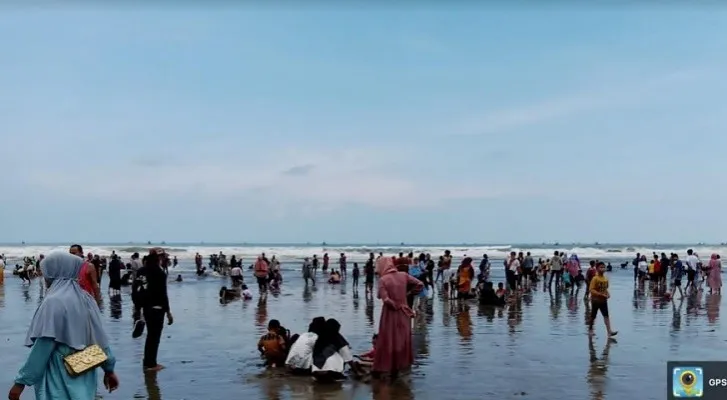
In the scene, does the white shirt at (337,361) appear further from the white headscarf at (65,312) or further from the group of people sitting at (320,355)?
the white headscarf at (65,312)

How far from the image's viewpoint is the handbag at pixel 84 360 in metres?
4.91

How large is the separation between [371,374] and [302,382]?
112 cm

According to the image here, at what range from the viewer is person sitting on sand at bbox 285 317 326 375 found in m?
10.6

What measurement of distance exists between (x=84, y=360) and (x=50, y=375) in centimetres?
25

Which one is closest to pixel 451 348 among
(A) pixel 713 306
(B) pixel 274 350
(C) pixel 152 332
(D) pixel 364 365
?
(D) pixel 364 365

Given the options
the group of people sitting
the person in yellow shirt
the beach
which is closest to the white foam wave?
the beach

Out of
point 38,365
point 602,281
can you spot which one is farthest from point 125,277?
point 38,365

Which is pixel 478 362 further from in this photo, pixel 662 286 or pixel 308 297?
pixel 662 286

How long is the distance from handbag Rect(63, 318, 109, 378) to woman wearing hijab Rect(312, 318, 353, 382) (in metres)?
5.33

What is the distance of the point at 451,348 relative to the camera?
13.3 m

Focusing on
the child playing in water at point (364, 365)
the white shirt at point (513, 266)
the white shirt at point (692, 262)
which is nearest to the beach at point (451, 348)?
the child playing in water at point (364, 365)

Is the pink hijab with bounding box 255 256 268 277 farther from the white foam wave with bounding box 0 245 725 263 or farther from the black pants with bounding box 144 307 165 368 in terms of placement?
the white foam wave with bounding box 0 245 725 263

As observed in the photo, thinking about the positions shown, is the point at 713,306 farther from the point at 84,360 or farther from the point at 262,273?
the point at 84,360

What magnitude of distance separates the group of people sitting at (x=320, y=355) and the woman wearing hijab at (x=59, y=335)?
5343mm
